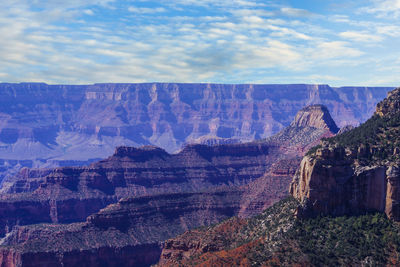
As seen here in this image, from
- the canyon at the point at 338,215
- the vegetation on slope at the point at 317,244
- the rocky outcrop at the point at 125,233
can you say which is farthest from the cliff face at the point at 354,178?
the rocky outcrop at the point at 125,233

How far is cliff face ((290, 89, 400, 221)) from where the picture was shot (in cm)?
7831

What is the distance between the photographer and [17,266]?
147750mm

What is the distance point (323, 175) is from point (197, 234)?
27.8m

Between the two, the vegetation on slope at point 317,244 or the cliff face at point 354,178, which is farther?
the cliff face at point 354,178

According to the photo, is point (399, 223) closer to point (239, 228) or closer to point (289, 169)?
point (239, 228)

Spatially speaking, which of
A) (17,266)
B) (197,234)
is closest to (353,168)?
(197,234)

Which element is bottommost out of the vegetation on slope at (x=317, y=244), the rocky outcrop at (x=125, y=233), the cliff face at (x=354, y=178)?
the rocky outcrop at (x=125, y=233)

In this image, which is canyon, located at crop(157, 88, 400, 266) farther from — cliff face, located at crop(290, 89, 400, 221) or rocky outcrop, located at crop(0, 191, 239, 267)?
rocky outcrop, located at crop(0, 191, 239, 267)

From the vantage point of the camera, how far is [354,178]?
8000 cm

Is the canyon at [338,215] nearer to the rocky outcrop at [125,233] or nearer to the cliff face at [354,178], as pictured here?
the cliff face at [354,178]

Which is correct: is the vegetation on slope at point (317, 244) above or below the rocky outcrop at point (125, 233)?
above

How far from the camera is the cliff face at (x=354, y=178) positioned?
78.3 metres

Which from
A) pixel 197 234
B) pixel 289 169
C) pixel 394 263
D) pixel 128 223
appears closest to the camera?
pixel 394 263

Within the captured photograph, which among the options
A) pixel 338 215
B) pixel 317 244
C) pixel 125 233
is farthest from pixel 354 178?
pixel 125 233
